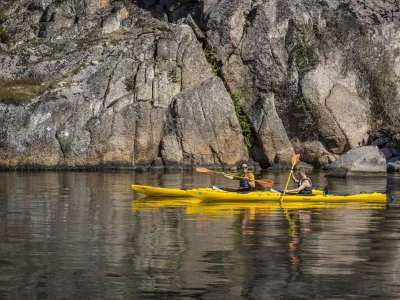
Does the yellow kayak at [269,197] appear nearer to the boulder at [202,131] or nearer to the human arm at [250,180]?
the human arm at [250,180]

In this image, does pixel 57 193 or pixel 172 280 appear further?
pixel 57 193

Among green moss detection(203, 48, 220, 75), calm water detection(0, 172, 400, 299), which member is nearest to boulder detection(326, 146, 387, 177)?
green moss detection(203, 48, 220, 75)

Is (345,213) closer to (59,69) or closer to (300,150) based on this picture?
(300,150)

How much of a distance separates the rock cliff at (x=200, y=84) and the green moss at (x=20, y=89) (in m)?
0.07

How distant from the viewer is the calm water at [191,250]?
1416 centimetres

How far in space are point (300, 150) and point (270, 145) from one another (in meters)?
2.24

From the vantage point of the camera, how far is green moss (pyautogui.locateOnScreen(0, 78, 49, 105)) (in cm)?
5150

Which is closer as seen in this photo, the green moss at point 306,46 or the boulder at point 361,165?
the boulder at point 361,165

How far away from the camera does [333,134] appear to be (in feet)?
173

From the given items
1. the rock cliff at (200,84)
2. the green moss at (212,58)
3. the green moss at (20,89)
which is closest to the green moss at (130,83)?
the rock cliff at (200,84)

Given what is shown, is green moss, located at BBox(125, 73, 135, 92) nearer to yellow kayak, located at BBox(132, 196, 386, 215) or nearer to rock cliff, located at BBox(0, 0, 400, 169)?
rock cliff, located at BBox(0, 0, 400, 169)

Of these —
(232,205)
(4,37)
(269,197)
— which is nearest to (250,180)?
(269,197)

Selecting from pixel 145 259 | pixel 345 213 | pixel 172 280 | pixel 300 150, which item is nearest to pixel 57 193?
pixel 345 213

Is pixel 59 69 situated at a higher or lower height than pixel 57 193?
higher
